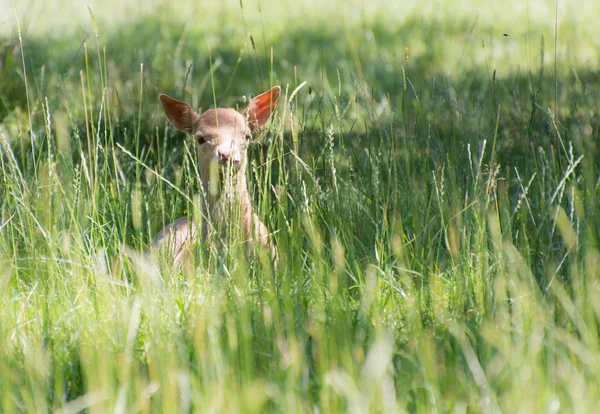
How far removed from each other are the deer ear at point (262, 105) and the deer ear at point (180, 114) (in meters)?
0.33

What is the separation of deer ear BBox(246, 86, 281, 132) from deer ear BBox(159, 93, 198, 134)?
1.07 feet

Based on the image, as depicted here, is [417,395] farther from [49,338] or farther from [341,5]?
[341,5]

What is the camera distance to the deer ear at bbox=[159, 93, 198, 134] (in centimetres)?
431

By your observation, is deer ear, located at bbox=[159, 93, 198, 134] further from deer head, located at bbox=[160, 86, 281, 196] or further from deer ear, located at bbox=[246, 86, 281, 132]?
deer ear, located at bbox=[246, 86, 281, 132]

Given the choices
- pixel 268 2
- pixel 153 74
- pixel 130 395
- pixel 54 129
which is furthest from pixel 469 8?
pixel 130 395

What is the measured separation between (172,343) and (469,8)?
851 centimetres

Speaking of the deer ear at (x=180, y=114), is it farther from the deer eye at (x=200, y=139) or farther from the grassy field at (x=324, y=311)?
the grassy field at (x=324, y=311)

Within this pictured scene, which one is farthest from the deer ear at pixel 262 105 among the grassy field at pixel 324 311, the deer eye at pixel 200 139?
the grassy field at pixel 324 311

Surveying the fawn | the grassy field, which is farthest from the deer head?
the grassy field

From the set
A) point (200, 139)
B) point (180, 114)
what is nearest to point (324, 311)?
point (200, 139)

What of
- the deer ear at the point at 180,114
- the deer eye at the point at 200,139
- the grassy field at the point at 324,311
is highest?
the deer ear at the point at 180,114

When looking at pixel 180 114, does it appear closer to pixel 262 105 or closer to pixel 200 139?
pixel 200 139

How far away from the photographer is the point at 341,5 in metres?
10.3

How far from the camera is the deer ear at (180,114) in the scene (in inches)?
170
